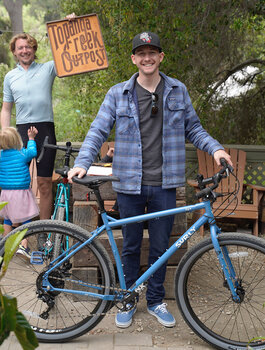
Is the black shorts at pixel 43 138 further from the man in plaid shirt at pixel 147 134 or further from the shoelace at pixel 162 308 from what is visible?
the shoelace at pixel 162 308

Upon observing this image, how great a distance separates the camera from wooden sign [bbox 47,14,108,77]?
14.5ft

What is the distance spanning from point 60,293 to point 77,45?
242 centimetres

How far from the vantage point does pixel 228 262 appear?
2.94 m

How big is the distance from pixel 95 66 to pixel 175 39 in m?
1.59

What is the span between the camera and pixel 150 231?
3.30m

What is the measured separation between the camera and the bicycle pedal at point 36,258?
312cm

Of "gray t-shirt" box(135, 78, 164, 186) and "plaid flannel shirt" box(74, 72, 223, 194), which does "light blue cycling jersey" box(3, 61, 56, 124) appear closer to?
"plaid flannel shirt" box(74, 72, 223, 194)

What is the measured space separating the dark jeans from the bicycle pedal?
599mm

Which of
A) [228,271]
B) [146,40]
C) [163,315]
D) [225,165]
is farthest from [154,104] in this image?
[163,315]

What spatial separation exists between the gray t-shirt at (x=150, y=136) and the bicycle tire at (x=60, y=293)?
1.89 ft

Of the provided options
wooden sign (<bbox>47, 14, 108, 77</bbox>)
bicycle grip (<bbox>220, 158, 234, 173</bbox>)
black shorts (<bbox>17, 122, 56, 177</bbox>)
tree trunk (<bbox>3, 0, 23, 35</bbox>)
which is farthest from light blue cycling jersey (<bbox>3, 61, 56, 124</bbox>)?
tree trunk (<bbox>3, 0, 23, 35</bbox>)

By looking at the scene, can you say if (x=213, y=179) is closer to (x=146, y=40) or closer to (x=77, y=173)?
(x=77, y=173)

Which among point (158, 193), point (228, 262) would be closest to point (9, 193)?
point (158, 193)

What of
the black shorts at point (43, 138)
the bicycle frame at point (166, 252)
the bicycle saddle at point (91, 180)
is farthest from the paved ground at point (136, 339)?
the black shorts at point (43, 138)
